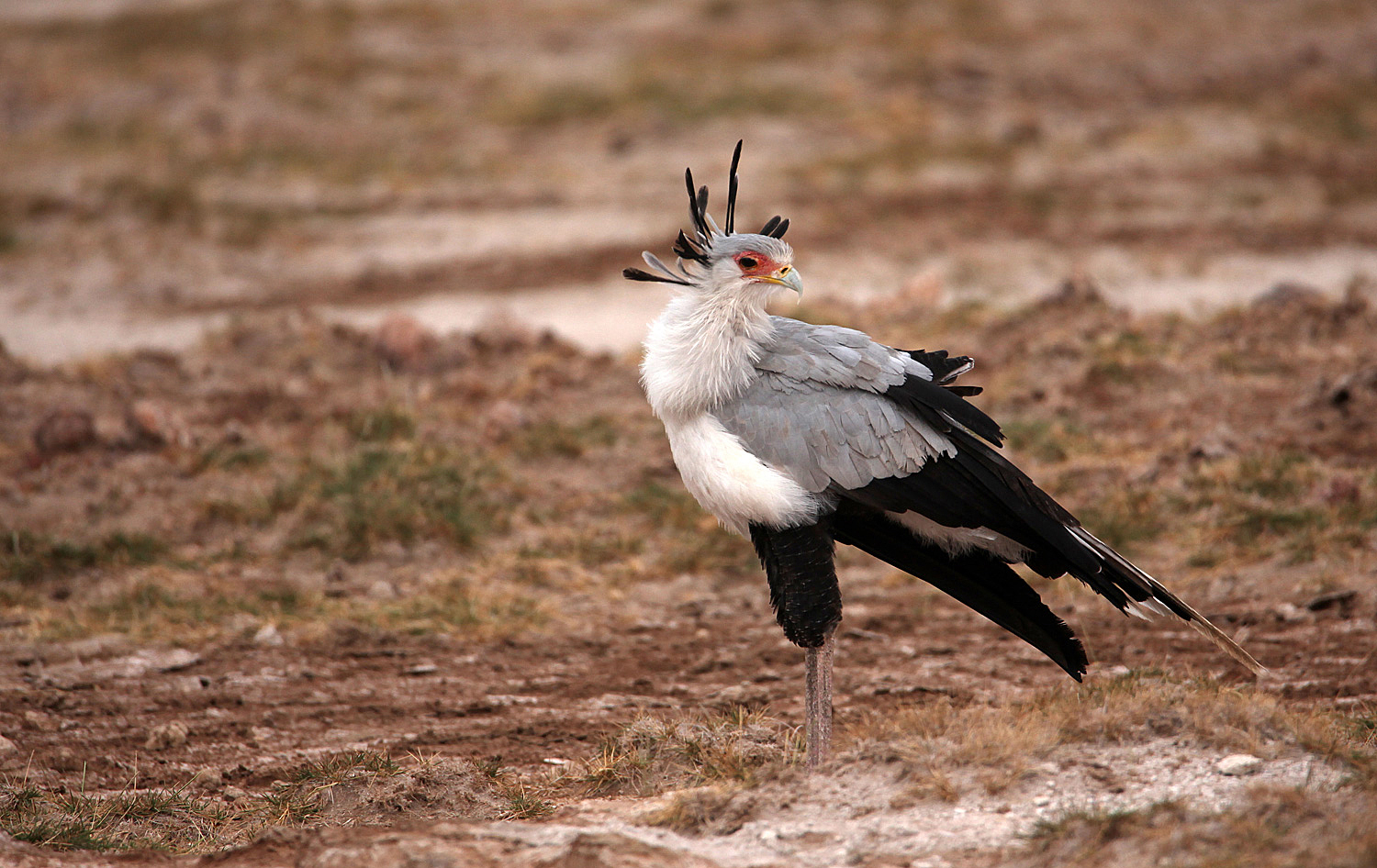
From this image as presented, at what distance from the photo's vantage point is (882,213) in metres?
12.7

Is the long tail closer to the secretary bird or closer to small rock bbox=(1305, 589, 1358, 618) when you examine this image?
the secretary bird

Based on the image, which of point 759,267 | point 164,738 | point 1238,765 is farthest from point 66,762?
point 1238,765

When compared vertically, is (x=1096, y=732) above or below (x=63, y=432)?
below

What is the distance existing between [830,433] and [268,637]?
10.5ft

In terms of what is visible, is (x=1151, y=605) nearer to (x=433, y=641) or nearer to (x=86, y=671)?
(x=433, y=641)

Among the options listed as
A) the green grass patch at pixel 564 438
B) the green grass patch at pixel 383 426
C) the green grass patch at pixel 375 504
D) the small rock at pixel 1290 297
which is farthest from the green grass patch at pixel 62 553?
the small rock at pixel 1290 297

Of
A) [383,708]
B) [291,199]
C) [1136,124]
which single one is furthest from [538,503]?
[1136,124]

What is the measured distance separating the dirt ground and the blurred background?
73mm

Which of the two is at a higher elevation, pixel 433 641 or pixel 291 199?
pixel 291 199

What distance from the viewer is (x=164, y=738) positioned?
4953 mm

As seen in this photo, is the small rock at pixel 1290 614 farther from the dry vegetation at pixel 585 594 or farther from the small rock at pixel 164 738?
the small rock at pixel 164 738

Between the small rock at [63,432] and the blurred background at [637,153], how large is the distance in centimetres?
324

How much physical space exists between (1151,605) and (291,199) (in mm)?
11581

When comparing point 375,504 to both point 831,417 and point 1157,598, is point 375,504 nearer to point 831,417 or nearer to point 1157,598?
point 831,417
